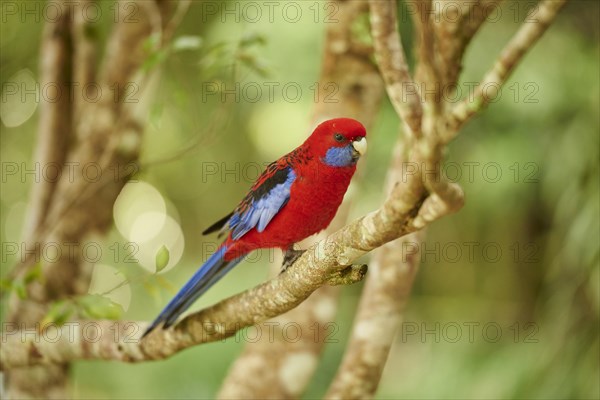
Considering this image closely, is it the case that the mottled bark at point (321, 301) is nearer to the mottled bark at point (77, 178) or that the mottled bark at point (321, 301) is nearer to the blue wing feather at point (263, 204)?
the blue wing feather at point (263, 204)

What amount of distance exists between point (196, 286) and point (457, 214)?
154 inches

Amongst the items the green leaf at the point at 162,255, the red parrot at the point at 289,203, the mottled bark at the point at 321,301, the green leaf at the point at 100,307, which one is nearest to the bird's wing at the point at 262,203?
the red parrot at the point at 289,203

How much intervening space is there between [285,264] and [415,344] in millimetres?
4646

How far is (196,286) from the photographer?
6.89ft

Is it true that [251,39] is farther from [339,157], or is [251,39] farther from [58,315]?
[58,315]

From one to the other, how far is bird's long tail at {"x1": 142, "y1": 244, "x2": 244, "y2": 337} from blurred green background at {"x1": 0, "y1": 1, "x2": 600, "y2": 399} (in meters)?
0.57

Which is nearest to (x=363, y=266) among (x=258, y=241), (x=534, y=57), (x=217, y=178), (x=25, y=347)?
(x=258, y=241)

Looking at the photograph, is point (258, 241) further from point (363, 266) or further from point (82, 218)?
point (82, 218)

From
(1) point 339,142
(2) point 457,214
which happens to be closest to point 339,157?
(1) point 339,142

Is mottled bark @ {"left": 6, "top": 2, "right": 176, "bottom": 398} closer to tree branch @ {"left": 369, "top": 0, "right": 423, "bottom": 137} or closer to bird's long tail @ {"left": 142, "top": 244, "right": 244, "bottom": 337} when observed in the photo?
bird's long tail @ {"left": 142, "top": 244, "right": 244, "bottom": 337}

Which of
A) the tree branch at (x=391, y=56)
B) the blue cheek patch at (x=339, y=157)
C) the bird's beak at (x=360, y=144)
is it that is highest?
the tree branch at (x=391, y=56)

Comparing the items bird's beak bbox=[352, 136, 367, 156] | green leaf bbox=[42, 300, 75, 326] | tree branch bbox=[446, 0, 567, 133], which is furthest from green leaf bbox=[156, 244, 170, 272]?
tree branch bbox=[446, 0, 567, 133]

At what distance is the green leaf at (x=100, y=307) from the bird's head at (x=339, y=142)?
74 cm

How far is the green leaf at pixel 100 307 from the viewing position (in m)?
2.02
